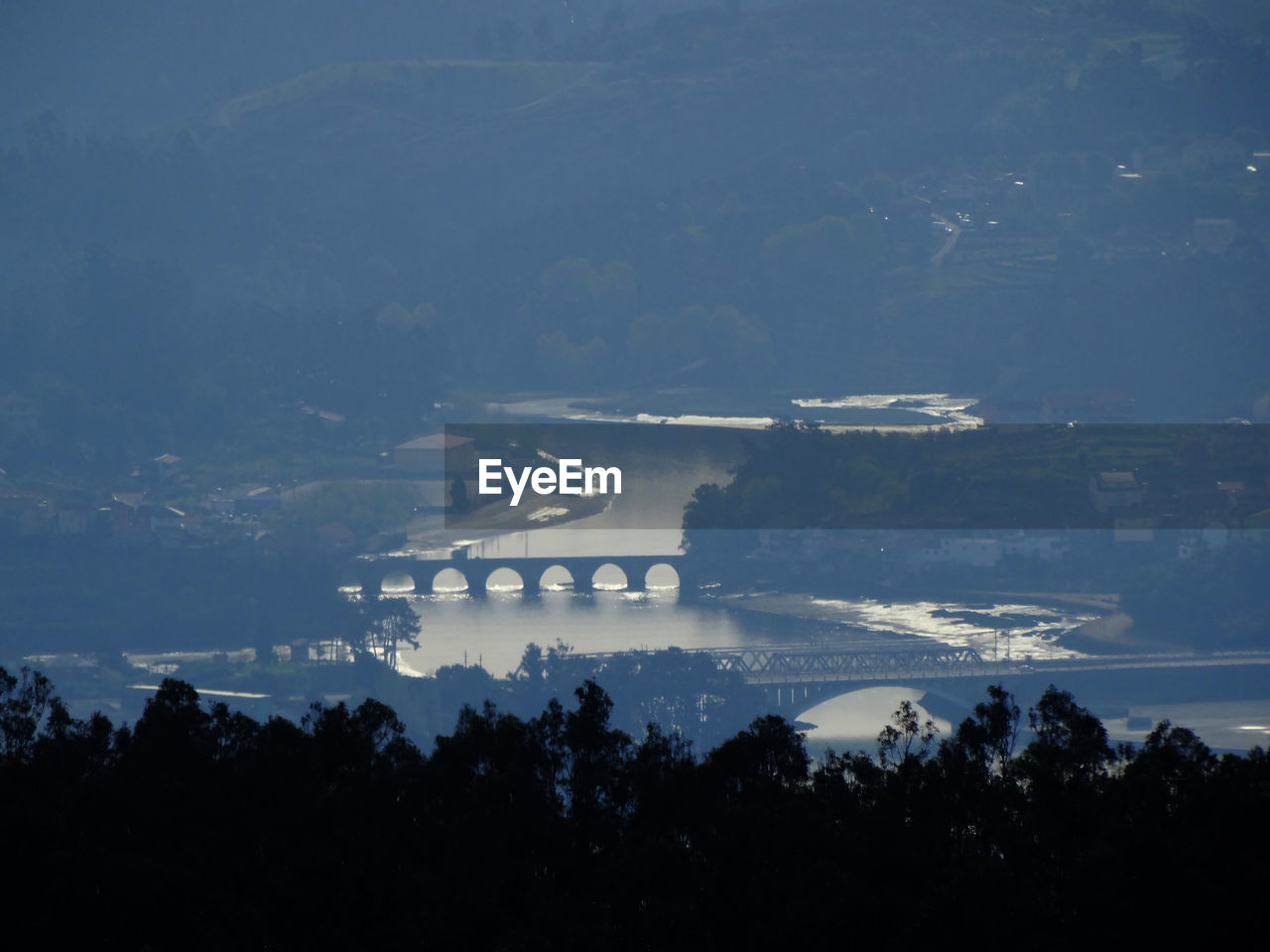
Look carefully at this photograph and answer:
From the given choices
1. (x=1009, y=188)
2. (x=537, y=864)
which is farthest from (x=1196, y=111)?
(x=537, y=864)

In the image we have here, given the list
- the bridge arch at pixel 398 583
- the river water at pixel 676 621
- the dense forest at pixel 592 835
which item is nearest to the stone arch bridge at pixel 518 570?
the bridge arch at pixel 398 583

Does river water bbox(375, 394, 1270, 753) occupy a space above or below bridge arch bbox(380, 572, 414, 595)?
below

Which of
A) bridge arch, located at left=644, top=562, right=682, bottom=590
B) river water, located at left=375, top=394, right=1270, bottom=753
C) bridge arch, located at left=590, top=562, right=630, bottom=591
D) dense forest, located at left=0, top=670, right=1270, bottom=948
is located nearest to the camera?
dense forest, located at left=0, top=670, right=1270, bottom=948

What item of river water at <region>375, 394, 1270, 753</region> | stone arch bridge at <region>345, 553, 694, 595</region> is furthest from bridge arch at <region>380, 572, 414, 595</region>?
river water at <region>375, 394, 1270, 753</region>

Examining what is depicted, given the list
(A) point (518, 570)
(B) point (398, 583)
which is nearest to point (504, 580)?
(A) point (518, 570)

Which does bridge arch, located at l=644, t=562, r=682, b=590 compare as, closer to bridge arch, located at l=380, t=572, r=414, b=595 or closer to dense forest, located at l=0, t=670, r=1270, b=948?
bridge arch, located at l=380, t=572, r=414, b=595

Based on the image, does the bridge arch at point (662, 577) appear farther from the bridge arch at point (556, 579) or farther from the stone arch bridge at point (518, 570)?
the bridge arch at point (556, 579)
